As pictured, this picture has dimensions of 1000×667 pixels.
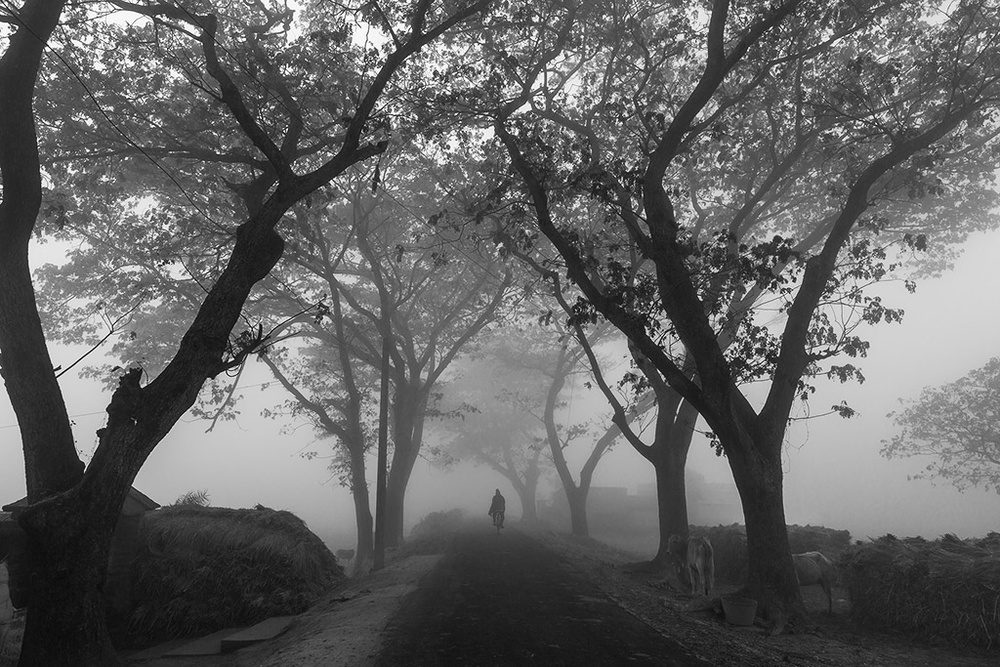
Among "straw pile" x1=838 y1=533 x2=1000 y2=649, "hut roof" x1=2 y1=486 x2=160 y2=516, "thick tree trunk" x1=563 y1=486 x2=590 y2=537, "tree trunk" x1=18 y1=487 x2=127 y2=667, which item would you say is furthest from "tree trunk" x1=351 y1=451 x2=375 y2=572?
"straw pile" x1=838 y1=533 x2=1000 y2=649

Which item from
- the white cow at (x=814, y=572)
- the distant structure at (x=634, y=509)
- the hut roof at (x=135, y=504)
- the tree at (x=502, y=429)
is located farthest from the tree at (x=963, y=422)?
the hut roof at (x=135, y=504)

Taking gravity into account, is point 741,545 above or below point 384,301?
below

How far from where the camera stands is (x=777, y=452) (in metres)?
9.91

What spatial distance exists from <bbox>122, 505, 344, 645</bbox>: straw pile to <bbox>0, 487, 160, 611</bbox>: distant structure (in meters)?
0.25

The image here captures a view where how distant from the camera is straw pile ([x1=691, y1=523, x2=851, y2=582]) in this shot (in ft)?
45.8

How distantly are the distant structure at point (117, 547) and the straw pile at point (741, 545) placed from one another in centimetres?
1224

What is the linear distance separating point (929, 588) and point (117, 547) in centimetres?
1246

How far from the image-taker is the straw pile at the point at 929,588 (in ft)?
25.8

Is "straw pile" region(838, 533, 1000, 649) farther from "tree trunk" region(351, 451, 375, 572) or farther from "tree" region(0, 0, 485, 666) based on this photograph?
"tree trunk" region(351, 451, 375, 572)

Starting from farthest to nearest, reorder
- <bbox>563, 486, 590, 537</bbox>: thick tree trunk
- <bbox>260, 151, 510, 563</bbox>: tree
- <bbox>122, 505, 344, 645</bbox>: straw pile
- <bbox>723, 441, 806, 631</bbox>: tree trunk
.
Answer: <bbox>563, 486, 590, 537</bbox>: thick tree trunk < <bbox>260, 151, 510, 563</bbox>: tree < <bbox>122, 505, 344, 645</bbox>: straw pile < <bbox>723, 441, 806, 631</bbox>: tree trunk

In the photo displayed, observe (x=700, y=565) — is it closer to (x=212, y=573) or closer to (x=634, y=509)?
(x=212, y=573)

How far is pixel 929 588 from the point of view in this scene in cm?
850

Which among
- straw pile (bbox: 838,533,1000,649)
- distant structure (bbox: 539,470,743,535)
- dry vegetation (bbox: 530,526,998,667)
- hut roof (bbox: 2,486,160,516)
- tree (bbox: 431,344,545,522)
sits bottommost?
Answer: dry vegetation (bbox: 530,526,998,667)

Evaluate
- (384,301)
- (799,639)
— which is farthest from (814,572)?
(384,301)
